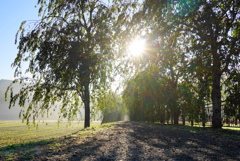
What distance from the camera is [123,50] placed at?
39.0 ft

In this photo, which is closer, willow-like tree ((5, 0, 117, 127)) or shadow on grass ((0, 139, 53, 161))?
shadow on grass ((0, 139, 53, 161))

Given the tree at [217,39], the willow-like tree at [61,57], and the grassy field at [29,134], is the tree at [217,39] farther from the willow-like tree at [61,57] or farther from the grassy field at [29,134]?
the grassy field at [29,134]

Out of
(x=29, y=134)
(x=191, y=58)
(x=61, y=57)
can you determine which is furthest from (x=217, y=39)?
(x=29, y=134)

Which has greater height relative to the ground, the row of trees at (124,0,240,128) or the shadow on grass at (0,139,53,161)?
the row of trees at (124,0,240,128)

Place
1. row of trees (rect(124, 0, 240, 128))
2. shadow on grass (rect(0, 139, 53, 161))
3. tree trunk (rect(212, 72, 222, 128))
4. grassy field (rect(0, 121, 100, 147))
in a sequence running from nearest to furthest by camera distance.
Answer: shadow on grass (rect(0, 139, 53, 161)) < row of trees (rect(124, 0, 240, 128)) < tree trunk (rect(212, 72, 222, 128)) < grassy field (rect(0, 121, 100, 147))

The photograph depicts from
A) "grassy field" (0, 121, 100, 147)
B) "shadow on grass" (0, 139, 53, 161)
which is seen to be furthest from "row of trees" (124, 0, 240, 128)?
"grassy field" (0, 121, 100, 147)

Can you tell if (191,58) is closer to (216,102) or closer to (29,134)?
(216,102)

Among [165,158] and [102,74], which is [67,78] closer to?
[102,74]

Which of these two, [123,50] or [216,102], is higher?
[123,50]

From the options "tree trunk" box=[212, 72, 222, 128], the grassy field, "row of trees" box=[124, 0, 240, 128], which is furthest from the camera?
the grassy field

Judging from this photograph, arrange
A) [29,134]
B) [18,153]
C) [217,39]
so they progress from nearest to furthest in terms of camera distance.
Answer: [18,153] → [217,39] → [29,134]

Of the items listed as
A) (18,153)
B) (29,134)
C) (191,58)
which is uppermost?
(191,58)

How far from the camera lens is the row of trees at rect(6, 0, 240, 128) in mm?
9500

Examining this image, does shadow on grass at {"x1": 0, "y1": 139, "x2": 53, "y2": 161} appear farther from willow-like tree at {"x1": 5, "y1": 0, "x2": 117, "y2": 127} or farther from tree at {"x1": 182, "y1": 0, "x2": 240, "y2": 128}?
tree at {"x1": 182, "y1": 0, "x2": 240, "y2": 128}
